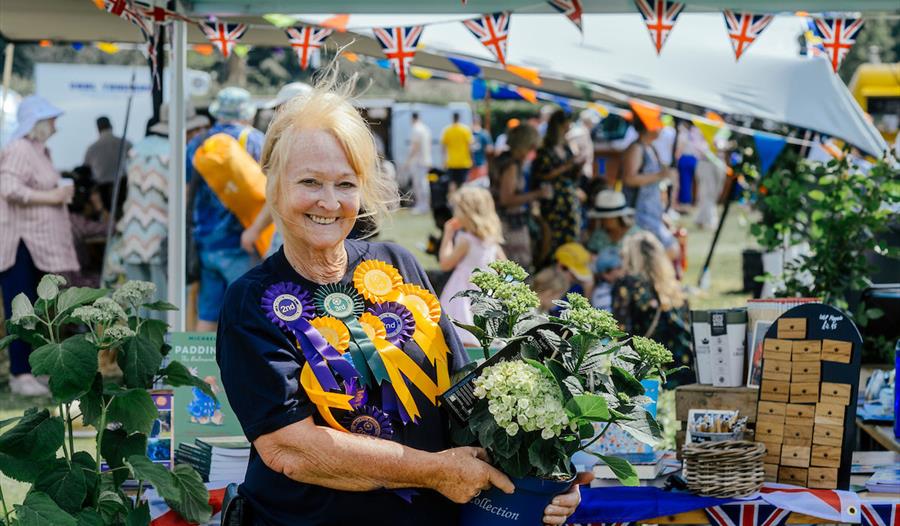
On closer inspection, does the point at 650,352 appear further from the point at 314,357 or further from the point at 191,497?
the point at 191,497

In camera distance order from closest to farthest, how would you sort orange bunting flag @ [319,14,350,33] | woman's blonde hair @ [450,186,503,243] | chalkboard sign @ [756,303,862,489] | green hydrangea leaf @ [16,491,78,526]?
green hydrangea leaf @ [16,491,78,526]
chalkboard sign @ [756,303,862,489]
orange bunting flag @ [319,14,350,33]
woman's blonde hair @ [450,186,503,243]

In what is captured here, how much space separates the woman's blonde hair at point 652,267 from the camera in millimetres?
6426

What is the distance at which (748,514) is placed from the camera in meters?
3.00

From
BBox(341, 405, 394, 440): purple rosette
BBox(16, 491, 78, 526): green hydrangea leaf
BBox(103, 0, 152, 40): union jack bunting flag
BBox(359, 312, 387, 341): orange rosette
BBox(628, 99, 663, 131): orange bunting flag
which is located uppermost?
BBox(103, 0, 152, 40): union jack bunting flag

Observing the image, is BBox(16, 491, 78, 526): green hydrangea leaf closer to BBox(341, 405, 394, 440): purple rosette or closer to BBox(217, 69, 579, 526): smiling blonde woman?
BBox(217, 69, 579, 526): smiling blonde woman

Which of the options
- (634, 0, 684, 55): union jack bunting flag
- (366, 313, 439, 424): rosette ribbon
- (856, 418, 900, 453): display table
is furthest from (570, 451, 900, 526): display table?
(634, 0, 684, 55): union jack bunting flag

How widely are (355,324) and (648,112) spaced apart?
6.04 m

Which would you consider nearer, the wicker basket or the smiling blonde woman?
the smiling blonde woman

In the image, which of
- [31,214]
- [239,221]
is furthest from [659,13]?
[31,214]

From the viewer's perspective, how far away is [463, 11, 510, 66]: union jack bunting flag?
4871 millimetres

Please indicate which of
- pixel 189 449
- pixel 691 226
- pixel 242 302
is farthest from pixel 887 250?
pixel 691 226

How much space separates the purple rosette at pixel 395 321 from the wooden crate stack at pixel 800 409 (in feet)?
4.31

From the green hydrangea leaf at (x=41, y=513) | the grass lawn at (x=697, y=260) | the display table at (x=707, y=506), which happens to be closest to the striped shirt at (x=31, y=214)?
the grass lawn at (x=697, y=260)

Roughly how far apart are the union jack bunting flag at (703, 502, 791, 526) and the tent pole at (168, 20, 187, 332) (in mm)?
2343
